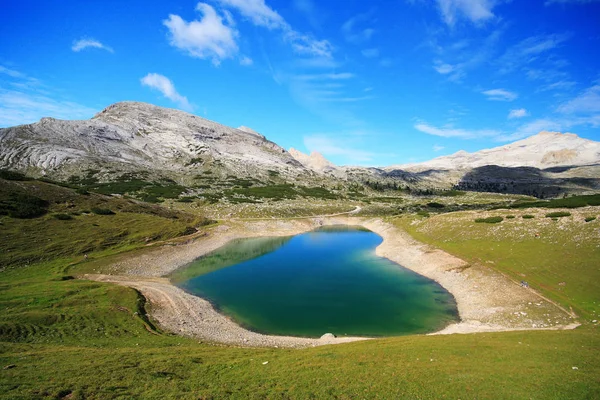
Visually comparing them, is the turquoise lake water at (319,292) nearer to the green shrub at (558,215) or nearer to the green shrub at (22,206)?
the green shrub at (558,215)

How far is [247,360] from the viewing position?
64.0 ft

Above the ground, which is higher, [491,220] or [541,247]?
[491,220]

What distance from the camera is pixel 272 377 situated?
16266mm

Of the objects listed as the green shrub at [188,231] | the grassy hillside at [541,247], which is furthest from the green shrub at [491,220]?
the green shrub at [188,231]

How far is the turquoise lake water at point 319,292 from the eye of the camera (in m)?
33.2

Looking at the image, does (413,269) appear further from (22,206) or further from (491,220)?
(22,206)

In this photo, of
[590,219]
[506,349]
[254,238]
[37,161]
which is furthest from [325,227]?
[37,161]

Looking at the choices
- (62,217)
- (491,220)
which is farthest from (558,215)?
(62,217)

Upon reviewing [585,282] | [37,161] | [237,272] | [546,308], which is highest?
[37,161]

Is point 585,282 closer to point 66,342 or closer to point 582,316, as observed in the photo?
point 582,316

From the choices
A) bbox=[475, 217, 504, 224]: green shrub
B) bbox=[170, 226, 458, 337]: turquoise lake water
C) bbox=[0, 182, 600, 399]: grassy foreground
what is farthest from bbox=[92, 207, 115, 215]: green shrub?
bbox=[475, 217, 504, 224]: green shrub

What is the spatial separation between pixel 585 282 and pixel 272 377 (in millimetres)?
35093

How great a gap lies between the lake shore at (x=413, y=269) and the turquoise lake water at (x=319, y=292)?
2031 mm

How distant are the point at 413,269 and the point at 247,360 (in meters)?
42.9
